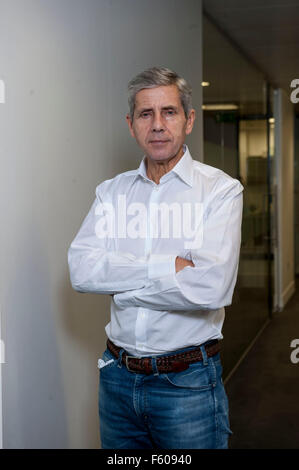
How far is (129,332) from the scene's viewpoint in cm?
180

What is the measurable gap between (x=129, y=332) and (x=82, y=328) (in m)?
0.63

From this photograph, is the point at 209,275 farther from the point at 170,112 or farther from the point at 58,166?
the point at 58,166

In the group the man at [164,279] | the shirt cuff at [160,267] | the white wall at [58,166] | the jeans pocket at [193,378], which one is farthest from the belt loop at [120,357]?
the white wall at [58,166]

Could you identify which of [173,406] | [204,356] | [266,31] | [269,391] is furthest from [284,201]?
[173,406]

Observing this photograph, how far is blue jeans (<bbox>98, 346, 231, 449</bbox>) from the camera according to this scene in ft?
5.67

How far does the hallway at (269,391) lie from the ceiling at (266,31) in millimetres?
1008

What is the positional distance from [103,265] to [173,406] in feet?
1.52

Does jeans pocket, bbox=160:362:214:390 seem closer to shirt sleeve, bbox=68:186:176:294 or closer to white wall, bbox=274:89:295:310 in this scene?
shirt sleeve, bbox=68:186:176:294

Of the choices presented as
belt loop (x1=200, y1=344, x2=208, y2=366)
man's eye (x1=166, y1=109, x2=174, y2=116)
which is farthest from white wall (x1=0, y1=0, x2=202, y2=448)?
belt loop (x1=200, y1=344, x2=208, y2=366)

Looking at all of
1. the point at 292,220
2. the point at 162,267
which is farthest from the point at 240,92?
the point at 162,267

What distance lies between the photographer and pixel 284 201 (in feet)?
9.09
